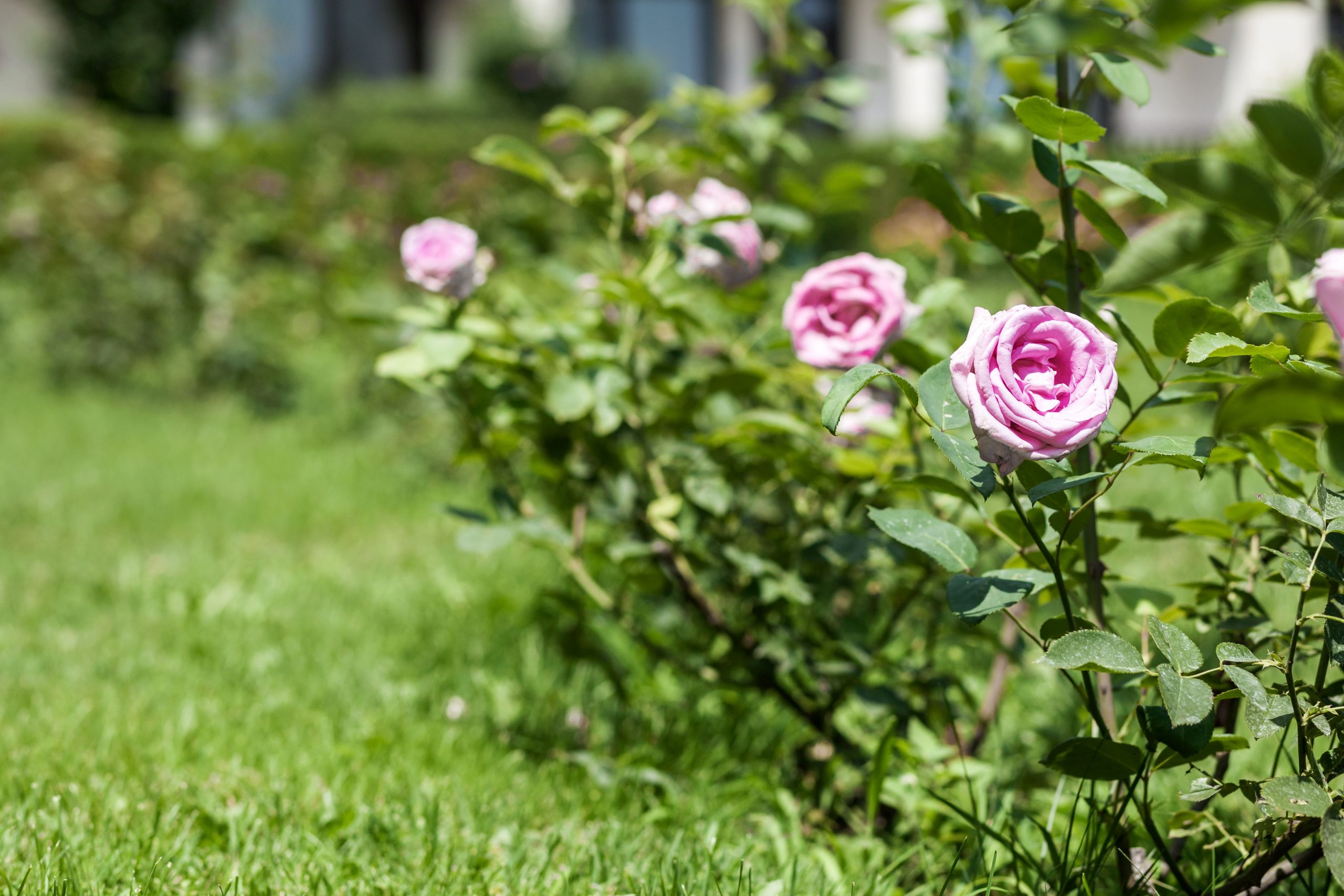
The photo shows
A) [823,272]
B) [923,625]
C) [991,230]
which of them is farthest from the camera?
[923,625]

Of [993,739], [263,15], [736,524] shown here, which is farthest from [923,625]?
[263,15]

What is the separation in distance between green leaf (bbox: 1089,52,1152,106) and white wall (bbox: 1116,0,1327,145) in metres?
10.8

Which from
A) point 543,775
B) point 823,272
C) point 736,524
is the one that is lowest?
point 543,775

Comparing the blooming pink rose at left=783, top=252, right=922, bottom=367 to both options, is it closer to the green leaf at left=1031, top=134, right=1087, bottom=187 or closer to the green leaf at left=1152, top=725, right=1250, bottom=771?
the green leaf at left=1031, top=134, right=1087, bottom=187

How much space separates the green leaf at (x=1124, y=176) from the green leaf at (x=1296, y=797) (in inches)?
20.9

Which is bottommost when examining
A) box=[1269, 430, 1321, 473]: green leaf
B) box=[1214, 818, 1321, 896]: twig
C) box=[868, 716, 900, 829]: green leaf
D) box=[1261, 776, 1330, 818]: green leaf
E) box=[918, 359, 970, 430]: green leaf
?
box=[868, 716, 900, 829]: green leaf

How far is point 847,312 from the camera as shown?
127 cm

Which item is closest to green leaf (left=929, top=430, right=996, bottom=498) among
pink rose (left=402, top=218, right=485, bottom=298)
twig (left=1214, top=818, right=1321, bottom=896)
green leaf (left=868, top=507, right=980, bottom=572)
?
green leaf (left=868, top=507, right=980, bottom=572)

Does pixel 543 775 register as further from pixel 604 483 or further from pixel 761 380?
pixel 761 380

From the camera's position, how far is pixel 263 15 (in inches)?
543

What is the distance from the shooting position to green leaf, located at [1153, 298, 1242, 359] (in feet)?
3.06

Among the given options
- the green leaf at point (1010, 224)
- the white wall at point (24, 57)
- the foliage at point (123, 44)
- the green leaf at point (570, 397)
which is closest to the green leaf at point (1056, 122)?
the green leaf at point (1010, 224)

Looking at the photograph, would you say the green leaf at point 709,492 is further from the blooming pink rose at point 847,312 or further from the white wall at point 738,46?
the white wall at point 738,46

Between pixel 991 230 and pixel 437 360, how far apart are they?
0.71m
